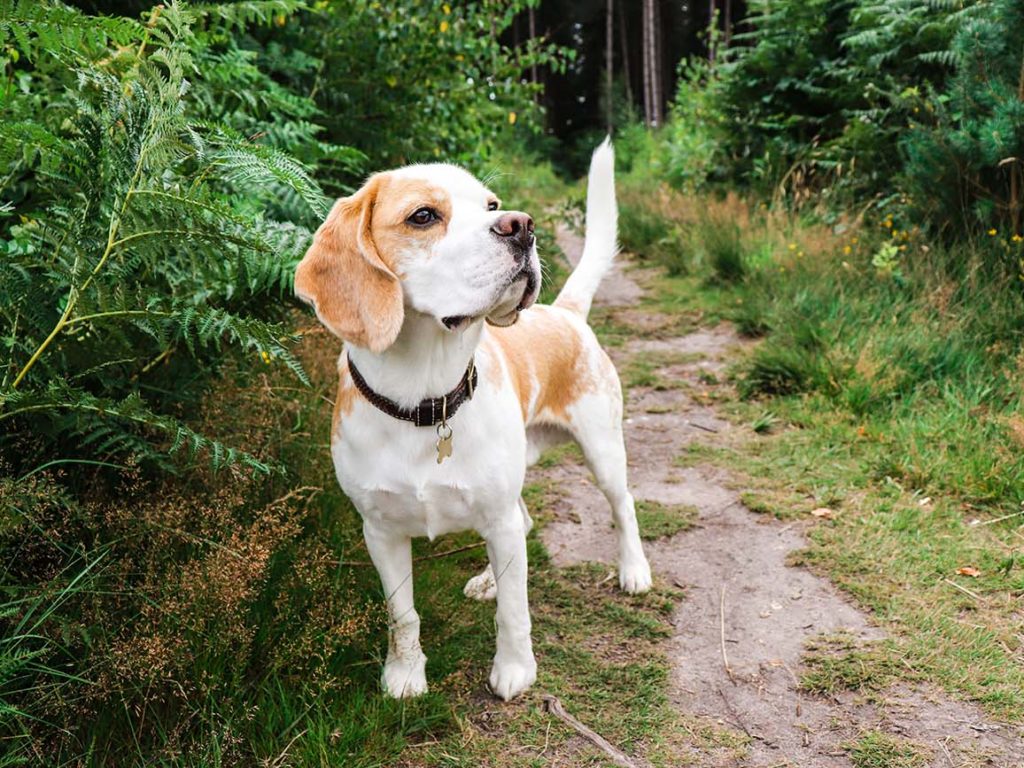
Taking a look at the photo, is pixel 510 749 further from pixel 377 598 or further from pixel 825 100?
pixel 825 100

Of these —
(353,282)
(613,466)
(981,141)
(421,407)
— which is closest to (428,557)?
(613,466)

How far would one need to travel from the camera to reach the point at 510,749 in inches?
98.9

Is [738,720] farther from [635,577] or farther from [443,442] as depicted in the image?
[443,442]

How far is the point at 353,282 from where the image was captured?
229 centimetres

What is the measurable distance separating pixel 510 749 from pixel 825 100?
7.68 meters

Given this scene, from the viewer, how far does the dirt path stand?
249cm

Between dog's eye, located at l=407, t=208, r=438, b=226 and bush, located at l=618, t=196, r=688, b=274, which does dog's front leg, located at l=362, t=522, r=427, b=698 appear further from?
bush, located at l=618, t=196, r=688, b=274

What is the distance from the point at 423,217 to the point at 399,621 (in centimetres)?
131

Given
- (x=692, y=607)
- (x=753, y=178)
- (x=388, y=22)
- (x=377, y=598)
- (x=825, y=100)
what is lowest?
(x=692, y=607)

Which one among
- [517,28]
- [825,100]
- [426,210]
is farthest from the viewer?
[517,28]

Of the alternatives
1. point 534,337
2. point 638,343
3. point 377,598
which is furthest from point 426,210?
point 638,343

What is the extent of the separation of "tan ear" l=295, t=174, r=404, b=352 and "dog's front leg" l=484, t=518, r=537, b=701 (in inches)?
31.8

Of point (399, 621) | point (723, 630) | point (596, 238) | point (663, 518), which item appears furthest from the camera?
point (663, 518)

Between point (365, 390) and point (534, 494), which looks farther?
point (534, 494)
